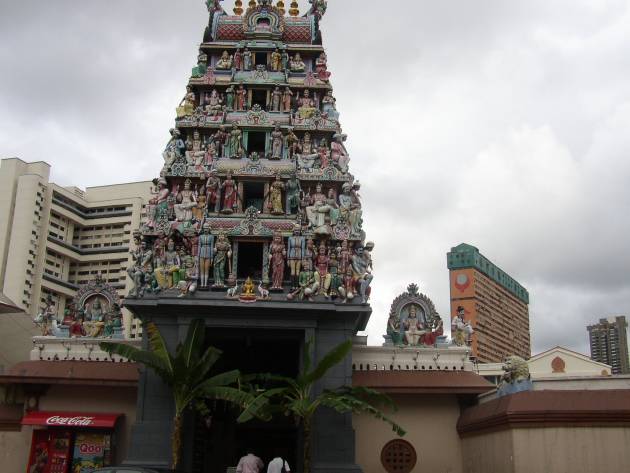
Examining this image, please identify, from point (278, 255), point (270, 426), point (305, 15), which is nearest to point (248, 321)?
point (278, 255)

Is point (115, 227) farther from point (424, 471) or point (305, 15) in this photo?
point (424, 471)

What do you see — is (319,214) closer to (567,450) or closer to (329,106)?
(329,106)

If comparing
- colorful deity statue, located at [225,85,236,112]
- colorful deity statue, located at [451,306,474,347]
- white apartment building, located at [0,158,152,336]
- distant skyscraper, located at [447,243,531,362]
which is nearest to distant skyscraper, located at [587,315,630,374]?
distant skyscraper, located at [447,243,531,362]

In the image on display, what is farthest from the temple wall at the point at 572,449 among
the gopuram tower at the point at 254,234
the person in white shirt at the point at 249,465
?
the person in white shirt at the point at 249,465

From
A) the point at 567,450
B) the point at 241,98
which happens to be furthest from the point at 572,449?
the point at 241,98

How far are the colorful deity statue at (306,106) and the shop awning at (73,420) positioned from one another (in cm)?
1244

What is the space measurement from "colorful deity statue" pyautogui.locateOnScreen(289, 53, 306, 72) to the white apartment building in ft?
149

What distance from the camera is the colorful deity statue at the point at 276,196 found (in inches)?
938

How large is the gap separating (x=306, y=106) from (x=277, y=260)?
709cm

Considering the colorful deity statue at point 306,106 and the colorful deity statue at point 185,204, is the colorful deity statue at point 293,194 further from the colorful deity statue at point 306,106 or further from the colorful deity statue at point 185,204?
the colorful deity statue at point 185,204

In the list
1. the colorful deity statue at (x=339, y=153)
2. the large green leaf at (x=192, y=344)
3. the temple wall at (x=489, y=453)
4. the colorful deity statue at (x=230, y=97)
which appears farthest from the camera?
the colorful deity statue at (x=230, y=97)

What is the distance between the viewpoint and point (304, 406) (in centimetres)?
1856

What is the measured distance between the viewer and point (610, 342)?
8850cm

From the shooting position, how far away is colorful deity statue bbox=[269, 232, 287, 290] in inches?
873
